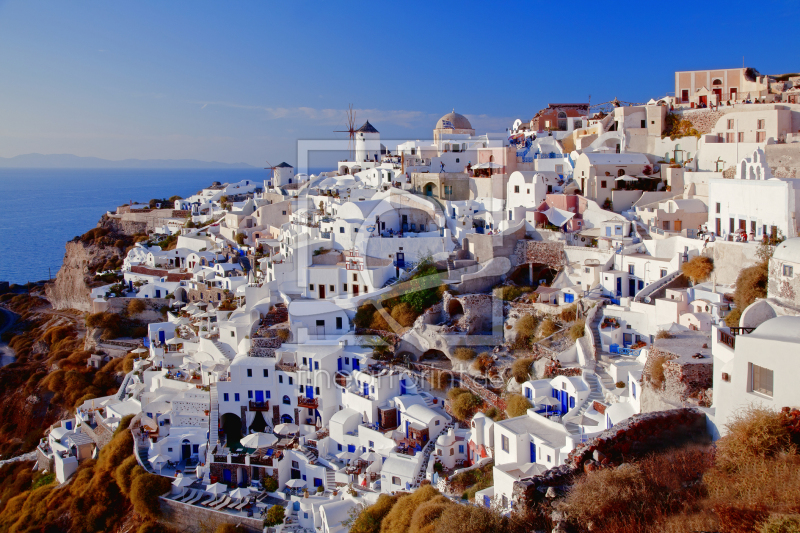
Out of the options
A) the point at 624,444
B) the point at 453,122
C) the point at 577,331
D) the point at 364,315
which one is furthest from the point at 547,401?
the point at 453,122

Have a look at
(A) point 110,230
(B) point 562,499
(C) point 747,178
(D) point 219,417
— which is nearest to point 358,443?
(D) point 219,417

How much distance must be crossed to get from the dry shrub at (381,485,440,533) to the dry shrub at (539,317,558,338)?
556 cm

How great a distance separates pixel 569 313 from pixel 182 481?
9768 millimetres

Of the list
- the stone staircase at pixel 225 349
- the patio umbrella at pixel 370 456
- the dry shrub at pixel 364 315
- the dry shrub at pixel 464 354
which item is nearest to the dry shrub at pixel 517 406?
the dry shrub at pixel 464 354

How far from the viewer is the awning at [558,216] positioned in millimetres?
18922

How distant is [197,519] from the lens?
13.8m

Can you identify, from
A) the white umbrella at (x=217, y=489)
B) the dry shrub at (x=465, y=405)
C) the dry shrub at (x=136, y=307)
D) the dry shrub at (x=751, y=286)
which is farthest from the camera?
the dry shrub at (x=136, y=307)

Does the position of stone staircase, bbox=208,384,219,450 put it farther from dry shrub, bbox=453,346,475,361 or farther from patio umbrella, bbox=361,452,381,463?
dry shrub, bbox=453,346,475,361

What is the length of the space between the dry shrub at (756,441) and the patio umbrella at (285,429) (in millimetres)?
11236

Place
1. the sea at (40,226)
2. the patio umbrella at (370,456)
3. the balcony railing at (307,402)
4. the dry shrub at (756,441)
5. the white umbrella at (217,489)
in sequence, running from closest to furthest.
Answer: the dry shrub at (756,441) < the patio umbrella at (370,456) < the white umbrella at (217,489) < the balcony railing at (307,402) < the sea at (40,226)

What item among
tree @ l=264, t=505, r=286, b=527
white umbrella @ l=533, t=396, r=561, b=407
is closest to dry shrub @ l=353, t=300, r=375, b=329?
tree @ l=264, t=505, r=286, b=527

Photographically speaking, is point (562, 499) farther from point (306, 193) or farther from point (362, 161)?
point (362, 161)

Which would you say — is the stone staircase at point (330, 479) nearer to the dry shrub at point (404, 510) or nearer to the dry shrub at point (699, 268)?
the dry shrub at point (404, 510)

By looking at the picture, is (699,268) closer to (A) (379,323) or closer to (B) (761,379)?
(B) (761,379)
